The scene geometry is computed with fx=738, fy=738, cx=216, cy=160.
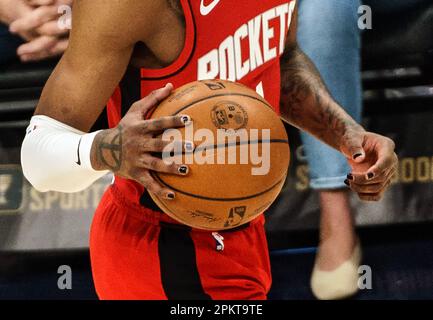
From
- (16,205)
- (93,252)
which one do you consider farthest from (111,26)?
(16,205)

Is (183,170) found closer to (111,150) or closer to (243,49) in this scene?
(111,150)

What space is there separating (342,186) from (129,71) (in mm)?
1201

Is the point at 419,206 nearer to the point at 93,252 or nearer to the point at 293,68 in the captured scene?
the point at 293,68

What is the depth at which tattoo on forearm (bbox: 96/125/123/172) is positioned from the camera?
130cm

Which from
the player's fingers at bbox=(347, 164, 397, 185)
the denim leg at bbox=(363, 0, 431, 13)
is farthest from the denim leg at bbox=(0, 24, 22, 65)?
the player's fingers at bbox=(347, 164, 397, 185)

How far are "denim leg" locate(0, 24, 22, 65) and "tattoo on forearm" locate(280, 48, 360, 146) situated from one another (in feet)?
3.81

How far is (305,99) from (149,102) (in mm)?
669

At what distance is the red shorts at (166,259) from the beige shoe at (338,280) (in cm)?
94

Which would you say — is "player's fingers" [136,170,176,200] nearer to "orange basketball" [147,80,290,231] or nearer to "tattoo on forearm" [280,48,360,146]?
"orange basketball" [147,80,290,231]

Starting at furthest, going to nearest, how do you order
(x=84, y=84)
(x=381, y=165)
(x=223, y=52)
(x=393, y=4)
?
1. (x=393, y=4)
2. (x=223, y=52)
3. (x=381, y=165)
4. (x=84, y=84)

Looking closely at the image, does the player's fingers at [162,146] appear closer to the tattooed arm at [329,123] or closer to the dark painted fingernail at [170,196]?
the dark painted fingernail at [170,196]

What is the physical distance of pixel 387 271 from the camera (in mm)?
2600

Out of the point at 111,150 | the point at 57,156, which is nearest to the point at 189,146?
the point at 111,150

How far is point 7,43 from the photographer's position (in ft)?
8.70
